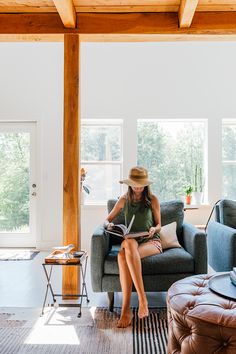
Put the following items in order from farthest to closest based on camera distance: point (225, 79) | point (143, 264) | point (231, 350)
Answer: point (225, 79) < point (143, 264) < point (231, 350)

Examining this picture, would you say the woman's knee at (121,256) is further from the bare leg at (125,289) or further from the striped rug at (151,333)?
the striped rug at (151,333)

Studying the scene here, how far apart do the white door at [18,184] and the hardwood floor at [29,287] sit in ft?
2.76

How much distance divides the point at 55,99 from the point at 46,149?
79cm

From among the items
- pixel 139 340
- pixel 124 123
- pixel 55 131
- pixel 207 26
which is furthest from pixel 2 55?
pixel 139 340

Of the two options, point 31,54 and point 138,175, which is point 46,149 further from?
point 138,175

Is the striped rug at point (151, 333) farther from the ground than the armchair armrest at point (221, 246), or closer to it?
closer to it

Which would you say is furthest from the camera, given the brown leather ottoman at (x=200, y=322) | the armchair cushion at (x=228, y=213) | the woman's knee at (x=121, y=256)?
the armchair cushion at (x=228, y=213)

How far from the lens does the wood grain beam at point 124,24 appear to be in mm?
2963

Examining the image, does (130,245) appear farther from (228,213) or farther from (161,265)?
(228,213)

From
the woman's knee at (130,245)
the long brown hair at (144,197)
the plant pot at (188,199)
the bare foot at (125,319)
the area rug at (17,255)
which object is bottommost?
the area rug at (17,255)

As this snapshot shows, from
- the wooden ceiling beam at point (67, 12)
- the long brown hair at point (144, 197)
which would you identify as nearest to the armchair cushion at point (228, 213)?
the long brown hair at point (144, 197)

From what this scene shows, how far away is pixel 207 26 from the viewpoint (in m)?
2.97

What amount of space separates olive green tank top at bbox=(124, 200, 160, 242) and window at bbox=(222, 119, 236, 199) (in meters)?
2.49

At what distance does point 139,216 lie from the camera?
2887 millimetres
